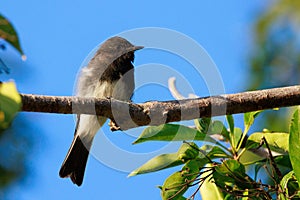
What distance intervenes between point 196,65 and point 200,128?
23.0 inches

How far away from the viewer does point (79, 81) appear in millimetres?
4254

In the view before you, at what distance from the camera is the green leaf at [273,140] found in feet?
9.20

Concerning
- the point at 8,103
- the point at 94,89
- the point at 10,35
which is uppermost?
the point at 94,89

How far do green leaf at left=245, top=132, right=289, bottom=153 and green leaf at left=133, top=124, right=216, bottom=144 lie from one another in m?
0.21

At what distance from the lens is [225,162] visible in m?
2.56

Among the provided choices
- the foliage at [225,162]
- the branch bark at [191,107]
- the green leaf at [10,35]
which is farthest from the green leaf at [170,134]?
the green leaf at [10,35]

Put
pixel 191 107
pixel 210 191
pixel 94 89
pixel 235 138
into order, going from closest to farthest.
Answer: pixel 191 107, pixel 210 191, pixel 235 138, pixel 94 89

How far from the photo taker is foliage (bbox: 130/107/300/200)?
2395 millimetres

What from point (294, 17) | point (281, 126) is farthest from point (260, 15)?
point (281, 126)

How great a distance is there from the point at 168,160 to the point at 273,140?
0.48 metres

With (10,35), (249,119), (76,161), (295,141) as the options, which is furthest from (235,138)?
(10,35)

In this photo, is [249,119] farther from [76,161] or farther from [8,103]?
[8,103]

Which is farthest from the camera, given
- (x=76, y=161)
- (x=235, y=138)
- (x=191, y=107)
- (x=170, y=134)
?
(x=76, y=161)

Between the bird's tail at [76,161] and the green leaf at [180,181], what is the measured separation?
3.99 ft
